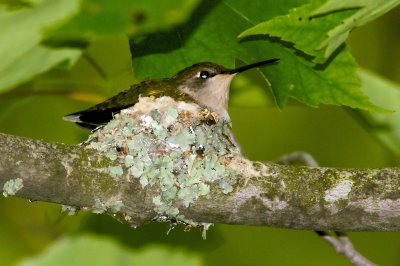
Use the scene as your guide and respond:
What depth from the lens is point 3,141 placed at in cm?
256

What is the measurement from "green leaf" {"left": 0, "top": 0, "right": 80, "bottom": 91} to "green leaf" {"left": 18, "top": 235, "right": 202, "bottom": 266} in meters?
0.87

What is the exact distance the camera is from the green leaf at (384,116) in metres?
3.68

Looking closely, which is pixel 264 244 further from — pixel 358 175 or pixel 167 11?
pixel 167 11

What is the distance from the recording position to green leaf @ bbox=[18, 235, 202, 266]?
3.53m

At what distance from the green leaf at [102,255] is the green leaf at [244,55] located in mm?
898

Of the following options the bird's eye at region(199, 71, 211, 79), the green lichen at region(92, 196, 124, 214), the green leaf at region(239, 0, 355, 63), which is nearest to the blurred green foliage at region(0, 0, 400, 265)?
the bird's eye at region(199, 71, 211, 79)

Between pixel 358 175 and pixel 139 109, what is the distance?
156 centimetres

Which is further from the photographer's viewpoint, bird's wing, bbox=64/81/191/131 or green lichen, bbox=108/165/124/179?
bird's wing, bbox=64/81/191/131

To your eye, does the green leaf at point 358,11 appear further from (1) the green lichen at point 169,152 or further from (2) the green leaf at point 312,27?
(1) the green lichen at point 169,152

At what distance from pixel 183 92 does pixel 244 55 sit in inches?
62.0

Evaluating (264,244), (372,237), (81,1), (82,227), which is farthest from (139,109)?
Answer: (372,237)

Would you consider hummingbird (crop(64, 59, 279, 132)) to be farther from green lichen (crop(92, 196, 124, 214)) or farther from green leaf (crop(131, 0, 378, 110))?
green lichen (crop(92, 196, 124, 214))

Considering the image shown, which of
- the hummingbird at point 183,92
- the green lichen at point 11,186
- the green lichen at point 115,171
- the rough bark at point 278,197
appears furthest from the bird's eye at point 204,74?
the green lichen at point 11,186

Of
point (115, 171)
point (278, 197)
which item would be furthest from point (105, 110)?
point (278, 197)
